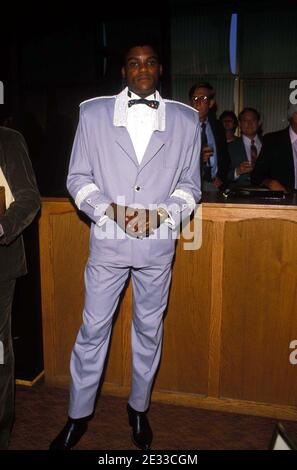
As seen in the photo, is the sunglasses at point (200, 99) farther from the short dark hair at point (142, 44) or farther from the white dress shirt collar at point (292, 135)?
the short dark hair at point (142, 44)

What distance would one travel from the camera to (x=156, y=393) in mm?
2463

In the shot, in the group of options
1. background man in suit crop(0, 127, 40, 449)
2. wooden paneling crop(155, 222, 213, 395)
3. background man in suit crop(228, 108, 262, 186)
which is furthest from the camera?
background man in suit crop(228, 108, 262, 186)

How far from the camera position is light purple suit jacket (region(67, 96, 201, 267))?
185cm

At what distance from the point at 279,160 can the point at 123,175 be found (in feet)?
5.58

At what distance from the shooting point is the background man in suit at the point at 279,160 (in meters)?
3.18

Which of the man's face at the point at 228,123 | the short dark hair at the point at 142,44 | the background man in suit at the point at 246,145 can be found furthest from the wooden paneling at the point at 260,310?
the man's face at the point at 228,123

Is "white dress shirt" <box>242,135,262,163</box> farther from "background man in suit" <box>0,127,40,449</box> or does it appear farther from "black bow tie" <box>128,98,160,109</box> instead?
"background man in suit" <box>0,127,40,449</box>

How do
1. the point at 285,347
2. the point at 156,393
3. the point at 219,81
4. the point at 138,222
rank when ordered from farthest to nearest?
the point at 219,81 → the point at 156,393 → the point at 285,347 → the point at 138,222

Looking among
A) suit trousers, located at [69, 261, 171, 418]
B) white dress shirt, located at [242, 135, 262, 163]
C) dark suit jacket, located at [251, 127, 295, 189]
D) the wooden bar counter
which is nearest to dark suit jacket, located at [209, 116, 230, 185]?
dark suit jacket, located at [251, 127, 295, 189]

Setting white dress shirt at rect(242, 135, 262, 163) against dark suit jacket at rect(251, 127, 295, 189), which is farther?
white dress shirt at rect(242, 135, 262, 163)

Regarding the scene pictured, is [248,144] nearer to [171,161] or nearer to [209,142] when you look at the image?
[209,142]
